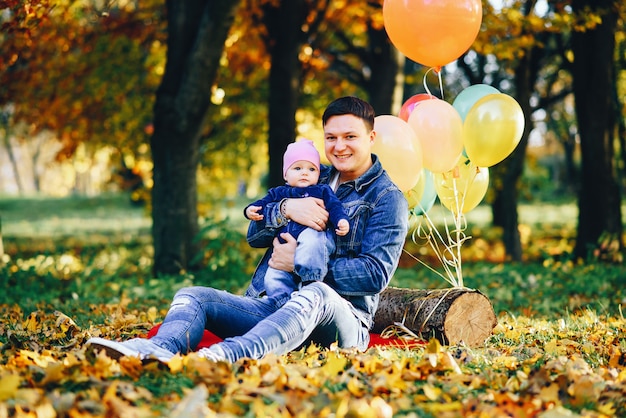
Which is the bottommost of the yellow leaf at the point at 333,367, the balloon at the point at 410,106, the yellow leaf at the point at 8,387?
the yellow leaf at the point at 333,367

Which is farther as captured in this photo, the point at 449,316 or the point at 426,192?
the point at 426,192

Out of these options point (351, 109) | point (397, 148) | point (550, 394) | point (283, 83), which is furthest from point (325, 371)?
point (283, 83)

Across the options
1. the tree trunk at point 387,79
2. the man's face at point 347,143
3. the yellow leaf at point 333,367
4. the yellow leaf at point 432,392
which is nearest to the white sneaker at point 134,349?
the yellow leaf at point 333,367

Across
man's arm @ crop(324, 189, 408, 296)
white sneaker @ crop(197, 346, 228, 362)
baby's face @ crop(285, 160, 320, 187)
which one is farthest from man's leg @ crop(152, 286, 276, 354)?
baby's face @ crop(285, 160, 320, 187)

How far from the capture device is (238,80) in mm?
12898

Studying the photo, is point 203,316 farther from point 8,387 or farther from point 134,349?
point 8,387

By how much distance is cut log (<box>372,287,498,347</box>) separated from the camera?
13.7 ft

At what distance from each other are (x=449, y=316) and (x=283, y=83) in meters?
6.25

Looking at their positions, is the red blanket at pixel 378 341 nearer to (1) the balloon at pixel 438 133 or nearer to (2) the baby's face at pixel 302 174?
(2) the baby's face at pixel 302 174

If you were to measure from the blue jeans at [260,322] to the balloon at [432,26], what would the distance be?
2.23m

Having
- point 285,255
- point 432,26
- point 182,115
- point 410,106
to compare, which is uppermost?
point 432,26

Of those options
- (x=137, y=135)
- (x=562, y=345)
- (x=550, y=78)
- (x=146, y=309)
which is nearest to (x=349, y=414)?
(x=562, y=345)

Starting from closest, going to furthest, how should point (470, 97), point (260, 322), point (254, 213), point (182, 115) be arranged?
point (260, 322) < point (254, 213) < point (470, 97) < point (182, 115)

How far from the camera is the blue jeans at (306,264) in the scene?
12.0 feet
